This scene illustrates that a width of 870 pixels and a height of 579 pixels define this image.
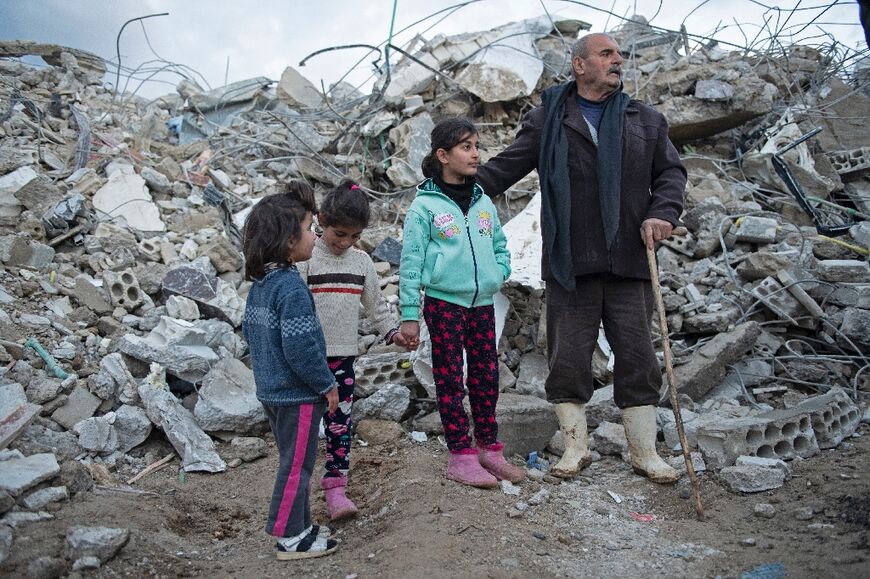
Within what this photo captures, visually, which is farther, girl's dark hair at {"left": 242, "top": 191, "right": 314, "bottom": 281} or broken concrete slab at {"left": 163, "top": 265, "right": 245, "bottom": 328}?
broken concrete slab at {"left": 163, "top": 265, "right": 245, "bottom": 328}

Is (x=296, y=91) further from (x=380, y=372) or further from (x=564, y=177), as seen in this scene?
(x=564, y=177)

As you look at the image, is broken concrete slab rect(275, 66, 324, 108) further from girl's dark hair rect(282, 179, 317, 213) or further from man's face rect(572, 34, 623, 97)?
girl's dark hair rect(282, 179, 317, 213)

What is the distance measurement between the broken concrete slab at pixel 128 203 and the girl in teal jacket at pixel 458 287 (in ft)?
12.8

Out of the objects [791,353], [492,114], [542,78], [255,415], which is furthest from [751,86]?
[255,415]

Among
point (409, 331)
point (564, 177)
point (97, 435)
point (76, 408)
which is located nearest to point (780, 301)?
point (564, 177)

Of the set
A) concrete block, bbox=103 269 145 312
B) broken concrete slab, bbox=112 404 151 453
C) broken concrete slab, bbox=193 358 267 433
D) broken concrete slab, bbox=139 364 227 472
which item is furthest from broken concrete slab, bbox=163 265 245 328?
broken concrete slab, bbox=112 404 151 453

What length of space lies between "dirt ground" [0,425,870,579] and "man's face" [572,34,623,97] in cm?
204

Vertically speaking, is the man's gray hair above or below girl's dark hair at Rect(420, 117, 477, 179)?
above

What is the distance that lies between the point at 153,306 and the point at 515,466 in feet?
10.8

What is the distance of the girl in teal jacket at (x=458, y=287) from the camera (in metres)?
3.40

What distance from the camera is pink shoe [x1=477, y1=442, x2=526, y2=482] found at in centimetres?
349

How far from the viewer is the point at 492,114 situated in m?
7.62

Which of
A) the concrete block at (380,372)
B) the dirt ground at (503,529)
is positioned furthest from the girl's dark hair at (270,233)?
the concrete block at (380,372)

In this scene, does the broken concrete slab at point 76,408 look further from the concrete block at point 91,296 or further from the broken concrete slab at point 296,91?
the broken concrete slab at point 296,91
